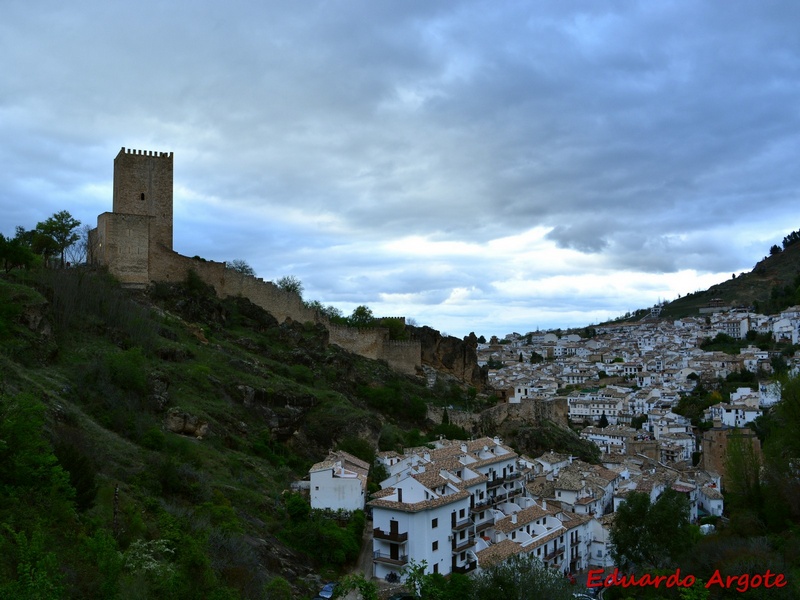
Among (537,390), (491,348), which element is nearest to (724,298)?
(491,348)

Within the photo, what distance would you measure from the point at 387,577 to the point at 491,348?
11416 centimetres

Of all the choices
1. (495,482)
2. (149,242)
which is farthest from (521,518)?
(149,242)

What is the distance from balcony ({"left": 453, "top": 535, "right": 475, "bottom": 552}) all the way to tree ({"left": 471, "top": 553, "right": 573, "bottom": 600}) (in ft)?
19.8

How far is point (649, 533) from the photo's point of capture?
2188cm

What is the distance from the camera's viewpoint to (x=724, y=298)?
143750mm

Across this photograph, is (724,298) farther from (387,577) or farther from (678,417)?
(387,577)

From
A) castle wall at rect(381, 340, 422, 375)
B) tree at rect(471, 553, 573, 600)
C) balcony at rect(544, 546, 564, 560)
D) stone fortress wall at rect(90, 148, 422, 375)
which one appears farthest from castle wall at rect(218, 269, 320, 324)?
tree at rect(471, 553, 573, 600)

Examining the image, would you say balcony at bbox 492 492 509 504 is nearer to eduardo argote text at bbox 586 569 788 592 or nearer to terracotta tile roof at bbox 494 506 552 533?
terracotta tile roof at bbox 494 506 552 533

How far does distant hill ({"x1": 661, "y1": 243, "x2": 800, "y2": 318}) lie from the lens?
122m

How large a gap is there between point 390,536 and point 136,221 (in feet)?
70.1

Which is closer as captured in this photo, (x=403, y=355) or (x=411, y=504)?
(x=411, y=504)

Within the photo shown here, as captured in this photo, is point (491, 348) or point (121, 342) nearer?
point (121, 342)

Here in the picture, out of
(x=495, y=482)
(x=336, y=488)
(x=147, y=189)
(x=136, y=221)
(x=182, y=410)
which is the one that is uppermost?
(x=147, y=189)

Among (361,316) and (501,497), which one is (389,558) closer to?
(501,497)
